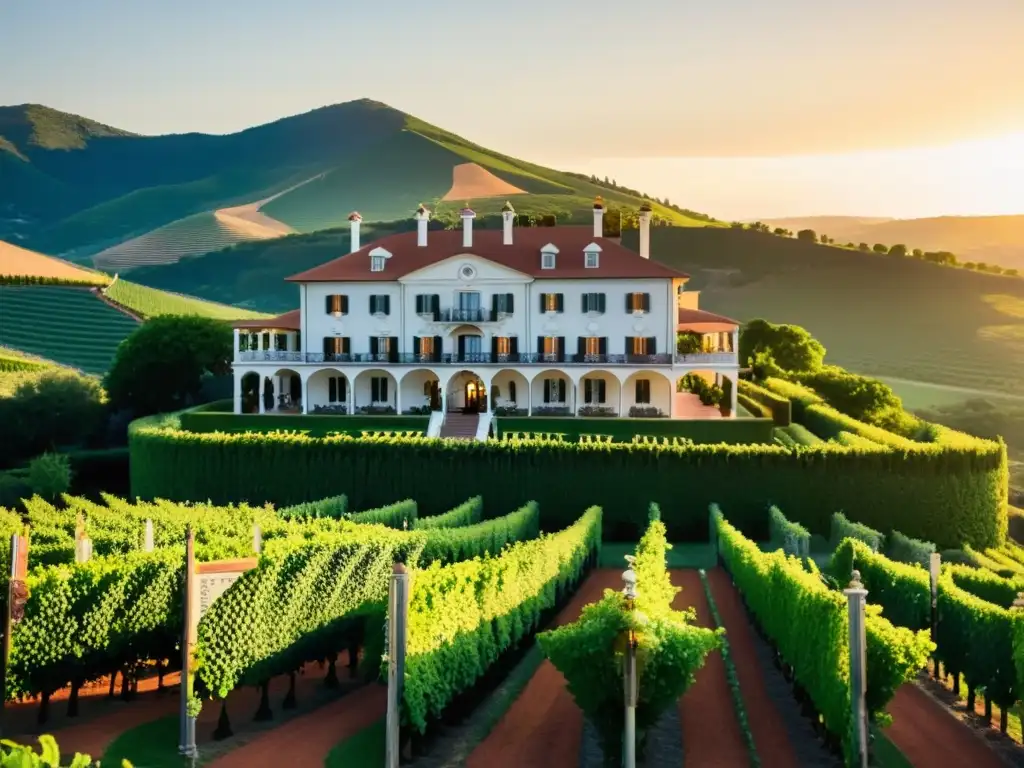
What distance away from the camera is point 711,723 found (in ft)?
68.4

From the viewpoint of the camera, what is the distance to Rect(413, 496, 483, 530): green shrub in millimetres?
35219

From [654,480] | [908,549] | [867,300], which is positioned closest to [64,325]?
[654,480]

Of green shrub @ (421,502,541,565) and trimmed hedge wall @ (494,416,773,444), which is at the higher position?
trimmed hedge wall @ (494,416,773,444)

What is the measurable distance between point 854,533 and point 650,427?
644 inches

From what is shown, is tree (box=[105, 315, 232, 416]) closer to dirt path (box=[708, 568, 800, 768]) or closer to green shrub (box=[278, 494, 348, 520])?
green shrub (box=[278, 494, 348, 520])

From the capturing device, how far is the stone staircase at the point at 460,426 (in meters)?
55.9

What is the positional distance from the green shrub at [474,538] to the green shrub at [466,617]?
56.3 inches

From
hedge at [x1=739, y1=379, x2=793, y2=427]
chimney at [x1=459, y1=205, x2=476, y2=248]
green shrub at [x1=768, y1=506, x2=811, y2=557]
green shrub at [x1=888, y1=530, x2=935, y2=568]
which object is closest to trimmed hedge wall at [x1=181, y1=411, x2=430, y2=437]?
chimney at [x1=459, y1=205, x2=476, y2=248]

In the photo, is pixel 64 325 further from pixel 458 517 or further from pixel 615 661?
pixel 615 661

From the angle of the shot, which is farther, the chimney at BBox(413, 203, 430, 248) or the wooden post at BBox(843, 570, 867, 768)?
the chimney at BBox(413, 203, 430, 248)

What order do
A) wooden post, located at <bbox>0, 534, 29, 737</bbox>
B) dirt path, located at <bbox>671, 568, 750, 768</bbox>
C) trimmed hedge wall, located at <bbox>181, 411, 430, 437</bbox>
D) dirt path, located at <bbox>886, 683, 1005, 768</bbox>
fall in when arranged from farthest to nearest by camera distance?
1. trimmed hedge wall, located at <bbox>181, 411, 430, 437</bbox>
2. dirt path, located at <bbox>886, 683, 1005, 768</bbox>
3. dirt path, located at <bbox>671, 568, 750, 768</bbox>
4. wooden post, located at <bbox>0, 534, 29, 737</bbox>

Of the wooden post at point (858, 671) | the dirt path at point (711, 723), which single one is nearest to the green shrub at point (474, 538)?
the dirt path at point (711, 723)

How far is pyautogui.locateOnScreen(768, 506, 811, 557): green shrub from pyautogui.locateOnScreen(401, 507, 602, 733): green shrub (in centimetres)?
1014

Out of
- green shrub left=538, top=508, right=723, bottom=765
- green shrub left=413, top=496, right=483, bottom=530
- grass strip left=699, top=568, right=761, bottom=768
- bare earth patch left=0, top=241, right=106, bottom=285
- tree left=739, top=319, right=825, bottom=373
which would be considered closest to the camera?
green shrub left=538, top=508, right=723, bottom=765
